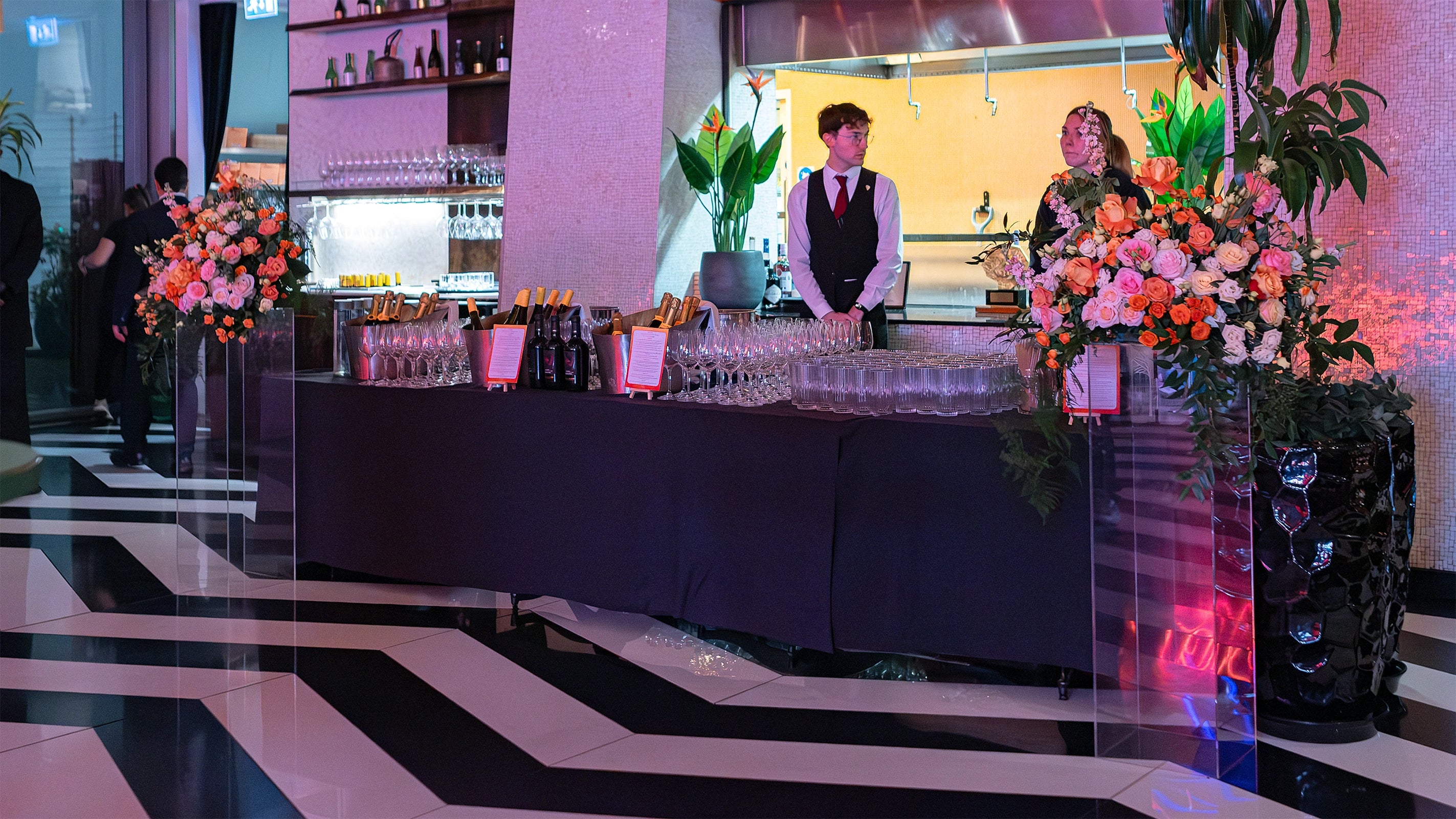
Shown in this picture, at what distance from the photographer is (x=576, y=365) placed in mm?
3994

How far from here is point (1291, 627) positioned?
304 cm

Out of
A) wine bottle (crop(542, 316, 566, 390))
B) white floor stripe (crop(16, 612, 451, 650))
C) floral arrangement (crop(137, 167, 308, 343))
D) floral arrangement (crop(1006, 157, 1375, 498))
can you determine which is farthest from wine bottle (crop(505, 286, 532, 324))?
floral arrangement (crop(1006, 157, 1375, 498))

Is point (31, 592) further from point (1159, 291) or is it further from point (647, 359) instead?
point (1159, 291)

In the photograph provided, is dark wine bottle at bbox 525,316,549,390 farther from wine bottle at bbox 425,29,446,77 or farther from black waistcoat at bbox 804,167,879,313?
wine bottle at bbox 425,29,446,77

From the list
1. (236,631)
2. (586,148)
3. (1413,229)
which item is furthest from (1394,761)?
(586,148)

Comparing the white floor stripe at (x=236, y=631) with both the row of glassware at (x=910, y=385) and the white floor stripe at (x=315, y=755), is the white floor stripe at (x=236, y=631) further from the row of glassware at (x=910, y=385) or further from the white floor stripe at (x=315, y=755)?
the row of glassware at (x=910, y=385)

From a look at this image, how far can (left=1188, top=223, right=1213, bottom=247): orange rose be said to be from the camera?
2.80 m

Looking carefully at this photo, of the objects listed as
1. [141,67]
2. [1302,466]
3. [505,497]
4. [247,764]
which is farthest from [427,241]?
[1302,466]

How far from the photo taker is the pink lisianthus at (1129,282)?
280 centimetres

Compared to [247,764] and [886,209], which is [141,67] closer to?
[886,209]

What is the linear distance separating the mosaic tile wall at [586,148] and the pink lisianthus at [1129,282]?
3.43m

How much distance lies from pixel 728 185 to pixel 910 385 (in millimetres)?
2879

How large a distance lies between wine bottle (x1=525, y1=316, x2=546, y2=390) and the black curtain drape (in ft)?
20.4

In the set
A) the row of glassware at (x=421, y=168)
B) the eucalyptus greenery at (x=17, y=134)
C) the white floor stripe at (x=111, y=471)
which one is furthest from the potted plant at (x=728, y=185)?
the eucalyptus greenery at (x=17, y=134)
